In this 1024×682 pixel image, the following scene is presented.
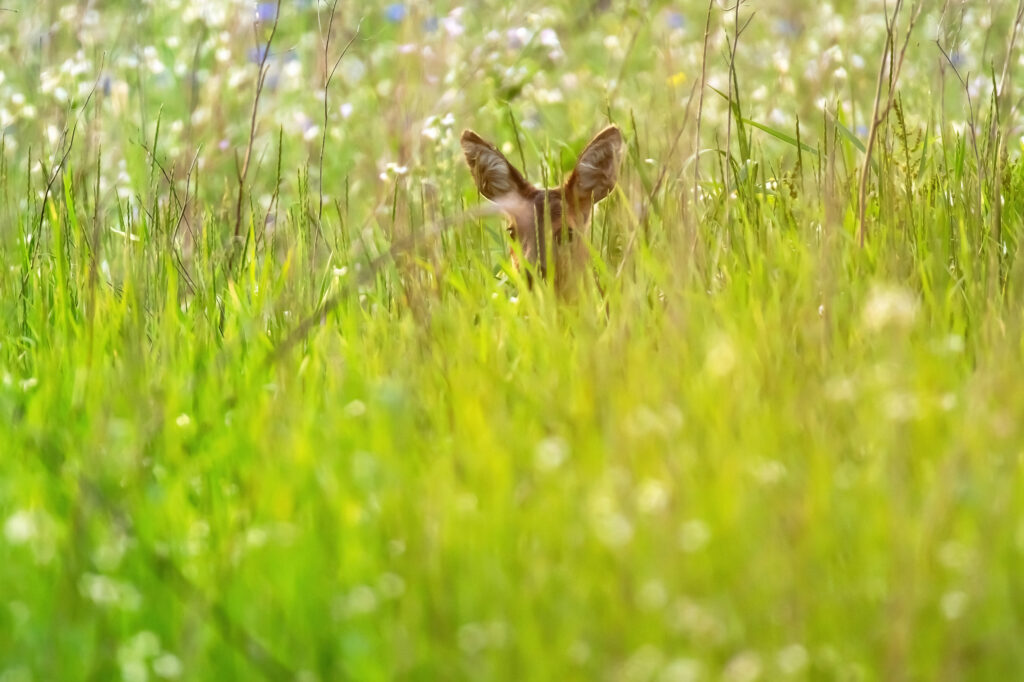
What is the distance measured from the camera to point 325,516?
7.64 feet

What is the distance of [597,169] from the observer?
15.6 ft

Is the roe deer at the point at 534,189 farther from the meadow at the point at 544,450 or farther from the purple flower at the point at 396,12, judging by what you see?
the purple flower at the point at 396,12

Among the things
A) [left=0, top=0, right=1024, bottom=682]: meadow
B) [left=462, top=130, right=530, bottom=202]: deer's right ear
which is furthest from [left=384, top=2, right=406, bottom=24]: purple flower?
[left=0, top=0, right=1024, bottom=682]: meadow

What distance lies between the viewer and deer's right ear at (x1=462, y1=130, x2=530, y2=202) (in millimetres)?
4746

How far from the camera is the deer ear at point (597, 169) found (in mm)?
4551

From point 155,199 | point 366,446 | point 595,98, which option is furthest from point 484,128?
point 366,446

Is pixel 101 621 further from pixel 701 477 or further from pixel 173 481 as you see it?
pixel 701 477

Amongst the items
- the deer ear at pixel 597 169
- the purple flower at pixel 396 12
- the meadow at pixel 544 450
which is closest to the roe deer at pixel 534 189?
the deer ear at pixel 597 169

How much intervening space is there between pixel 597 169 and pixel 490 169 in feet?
1.20

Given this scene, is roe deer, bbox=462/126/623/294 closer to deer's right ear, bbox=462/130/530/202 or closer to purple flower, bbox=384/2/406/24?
deer's right ear, bbox=462/130/530/202

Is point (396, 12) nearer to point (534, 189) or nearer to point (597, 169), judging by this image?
point (534, 189)

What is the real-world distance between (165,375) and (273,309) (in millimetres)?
568

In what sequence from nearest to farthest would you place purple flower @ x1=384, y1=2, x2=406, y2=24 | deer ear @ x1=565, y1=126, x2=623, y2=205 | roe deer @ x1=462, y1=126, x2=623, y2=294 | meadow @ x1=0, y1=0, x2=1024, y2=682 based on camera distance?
meadow @ x1=0, y1=0, x2=1024, y2=682, deer ear @ x1=565, y1=126, x2=623, y2=205, roe deer @ x1=462, y1=126, x2=623, y2=294, purple flower @ x1=384, y1=2, x2=406, y2=24

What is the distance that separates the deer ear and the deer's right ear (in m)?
0.18
